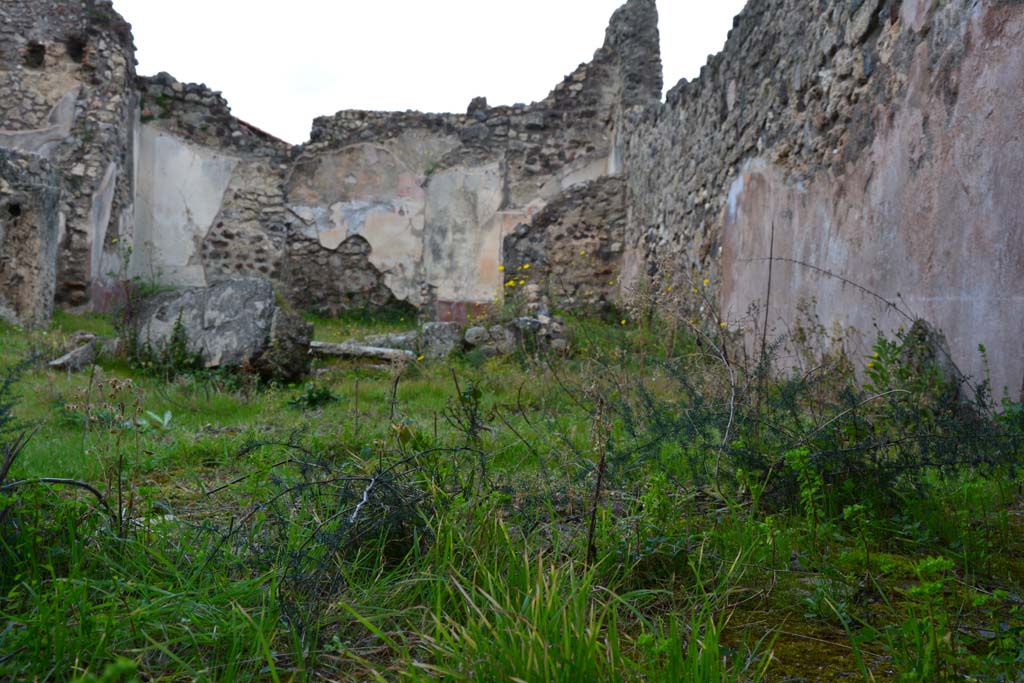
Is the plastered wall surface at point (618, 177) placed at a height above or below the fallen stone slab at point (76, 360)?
above

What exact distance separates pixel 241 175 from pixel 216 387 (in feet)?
26.5

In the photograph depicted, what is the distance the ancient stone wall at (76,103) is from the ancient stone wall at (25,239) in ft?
8.03

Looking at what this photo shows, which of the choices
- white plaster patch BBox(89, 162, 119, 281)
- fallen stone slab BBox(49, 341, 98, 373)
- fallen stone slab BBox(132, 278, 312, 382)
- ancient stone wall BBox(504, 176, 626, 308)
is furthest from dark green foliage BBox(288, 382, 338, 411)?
white plaster patch BBox(89, 162, 119, 281)

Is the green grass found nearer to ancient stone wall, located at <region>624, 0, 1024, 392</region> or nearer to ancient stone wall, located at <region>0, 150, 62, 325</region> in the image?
ancient stone wall, located at <region>624, 0, 1024, 392</region>

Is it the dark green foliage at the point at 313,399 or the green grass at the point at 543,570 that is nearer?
the green grass at the point at 543,570

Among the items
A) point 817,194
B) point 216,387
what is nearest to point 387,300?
point 216,387

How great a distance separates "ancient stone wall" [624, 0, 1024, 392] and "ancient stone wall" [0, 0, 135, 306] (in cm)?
782

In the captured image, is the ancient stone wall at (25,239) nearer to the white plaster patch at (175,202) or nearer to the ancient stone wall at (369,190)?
the white plaster patch at (175,202)

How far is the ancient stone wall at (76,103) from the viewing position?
10.3 m

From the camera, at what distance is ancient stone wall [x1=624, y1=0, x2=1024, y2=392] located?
3094mm

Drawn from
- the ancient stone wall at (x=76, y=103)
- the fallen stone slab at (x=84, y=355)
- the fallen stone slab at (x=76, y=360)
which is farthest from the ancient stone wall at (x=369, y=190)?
the fallen stone slab at (x=76, y=360)

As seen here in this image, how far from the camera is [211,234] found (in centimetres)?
1217

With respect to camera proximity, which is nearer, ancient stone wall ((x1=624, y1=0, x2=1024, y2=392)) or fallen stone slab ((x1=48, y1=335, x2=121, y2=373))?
ancient stone wall ((x1=624, y1=0, x2=1024, y2=392))

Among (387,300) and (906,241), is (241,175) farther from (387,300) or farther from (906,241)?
(906,241)
